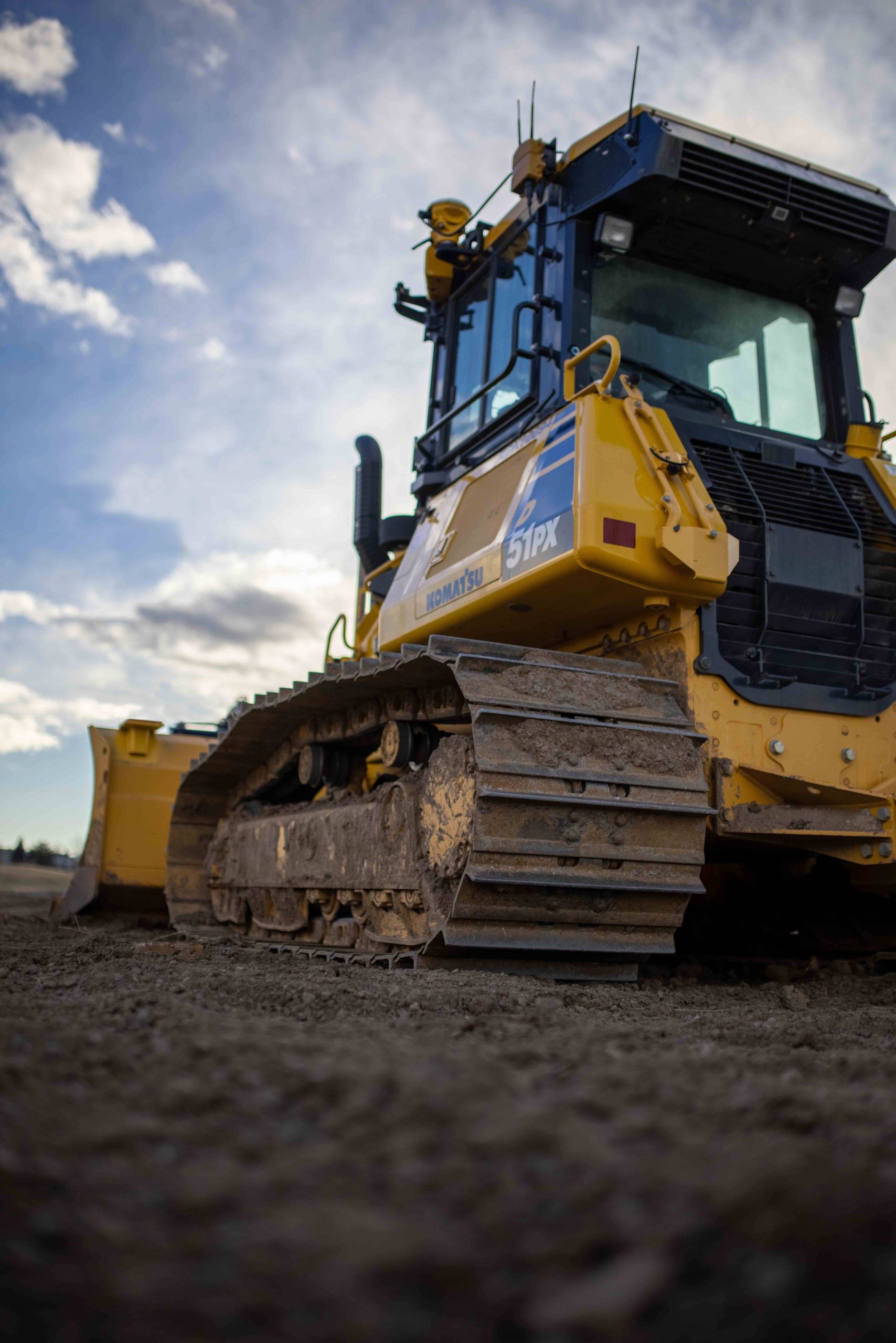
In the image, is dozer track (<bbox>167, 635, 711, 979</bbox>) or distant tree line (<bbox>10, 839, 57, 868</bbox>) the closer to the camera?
dozer track (<bbox>167, 635, 711, 979</bbox>)

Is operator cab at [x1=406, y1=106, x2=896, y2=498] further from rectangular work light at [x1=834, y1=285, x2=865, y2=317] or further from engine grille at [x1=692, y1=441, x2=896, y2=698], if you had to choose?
engine grille at [x1=692, y1=441, x2=896, y2=698]

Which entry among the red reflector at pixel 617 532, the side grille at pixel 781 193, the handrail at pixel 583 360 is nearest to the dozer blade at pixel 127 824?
the handrail at pixel 583 360

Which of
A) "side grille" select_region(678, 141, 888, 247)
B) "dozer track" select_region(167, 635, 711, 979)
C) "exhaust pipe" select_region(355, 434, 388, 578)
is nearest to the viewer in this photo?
"dozer track" select_region(167, 635, 711, 979)

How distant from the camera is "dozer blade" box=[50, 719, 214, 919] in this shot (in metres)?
7.22

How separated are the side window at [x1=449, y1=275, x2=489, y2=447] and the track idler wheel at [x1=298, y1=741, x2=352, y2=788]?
1.79 meters

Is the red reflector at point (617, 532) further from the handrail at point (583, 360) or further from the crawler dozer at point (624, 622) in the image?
the handrail at point (583, 360)

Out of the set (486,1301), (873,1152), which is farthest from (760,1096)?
(486,1301)

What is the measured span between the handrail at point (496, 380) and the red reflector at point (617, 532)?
55.5 inches

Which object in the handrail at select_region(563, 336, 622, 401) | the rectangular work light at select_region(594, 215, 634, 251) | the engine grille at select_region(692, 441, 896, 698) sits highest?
the rectangular work light at select_region(594, 215, 634, 251)

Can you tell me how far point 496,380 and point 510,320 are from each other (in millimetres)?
629

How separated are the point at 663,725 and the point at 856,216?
304 cm

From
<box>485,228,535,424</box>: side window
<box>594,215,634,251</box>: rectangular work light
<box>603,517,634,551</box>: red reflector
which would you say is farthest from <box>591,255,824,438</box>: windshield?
<box>603,517,634,551</box>: red reflector

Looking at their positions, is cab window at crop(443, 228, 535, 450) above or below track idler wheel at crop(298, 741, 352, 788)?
above

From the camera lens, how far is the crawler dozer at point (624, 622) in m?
3.65
